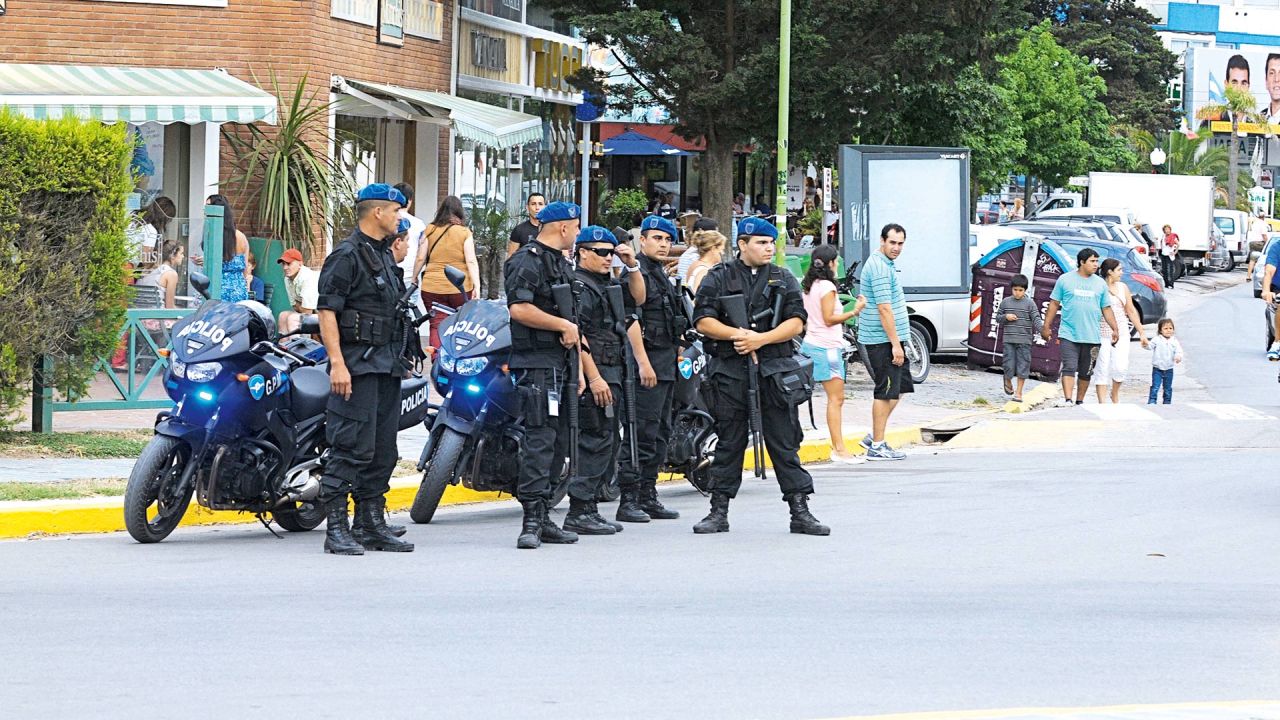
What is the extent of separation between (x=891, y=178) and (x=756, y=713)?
1646 centimetres

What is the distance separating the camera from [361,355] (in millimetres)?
8969

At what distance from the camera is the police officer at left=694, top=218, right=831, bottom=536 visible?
995 centimetres

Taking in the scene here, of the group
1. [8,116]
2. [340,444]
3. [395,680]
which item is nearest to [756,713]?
[395,680]

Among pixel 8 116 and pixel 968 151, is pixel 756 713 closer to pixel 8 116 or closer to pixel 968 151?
pixel 8 116

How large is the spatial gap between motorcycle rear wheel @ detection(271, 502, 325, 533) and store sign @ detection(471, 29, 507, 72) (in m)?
15.8

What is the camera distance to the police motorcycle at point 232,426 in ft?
29.6

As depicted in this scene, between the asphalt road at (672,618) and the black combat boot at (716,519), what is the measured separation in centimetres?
13

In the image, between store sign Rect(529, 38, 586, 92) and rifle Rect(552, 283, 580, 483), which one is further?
store sign Rect(529, 38, 586, 92)

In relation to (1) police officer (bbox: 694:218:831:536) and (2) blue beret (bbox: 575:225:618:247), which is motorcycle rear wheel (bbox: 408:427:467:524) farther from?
(1) police officer (bbox: 694:218:831:536)

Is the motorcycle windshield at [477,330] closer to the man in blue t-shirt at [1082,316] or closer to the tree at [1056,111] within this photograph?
the man in blue t-shirt at [1082,316]

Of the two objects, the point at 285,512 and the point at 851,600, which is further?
the point at 285,512

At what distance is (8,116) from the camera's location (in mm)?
11250

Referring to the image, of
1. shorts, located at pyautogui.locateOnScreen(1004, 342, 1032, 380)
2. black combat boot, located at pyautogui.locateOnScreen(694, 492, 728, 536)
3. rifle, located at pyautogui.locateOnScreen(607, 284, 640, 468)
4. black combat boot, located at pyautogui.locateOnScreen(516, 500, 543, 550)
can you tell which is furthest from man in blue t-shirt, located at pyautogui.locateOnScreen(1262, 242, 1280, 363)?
black combat boot, located at pyautogui.locateOnScreen(516, 500, 543, 550)

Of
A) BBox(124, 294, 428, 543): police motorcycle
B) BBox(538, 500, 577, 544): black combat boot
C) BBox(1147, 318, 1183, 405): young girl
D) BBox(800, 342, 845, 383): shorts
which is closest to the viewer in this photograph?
BBox(124, 294, 428, 543): police motorcycle
